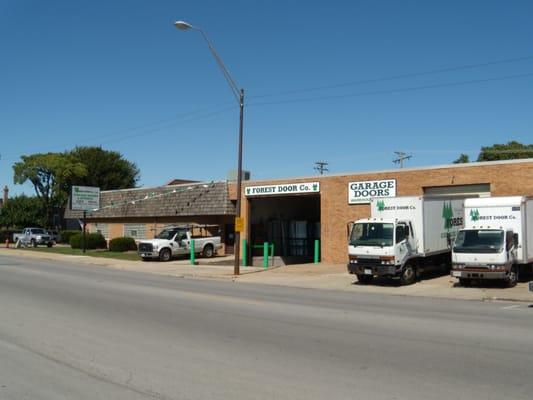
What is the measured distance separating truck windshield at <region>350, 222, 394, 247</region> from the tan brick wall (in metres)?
6.35

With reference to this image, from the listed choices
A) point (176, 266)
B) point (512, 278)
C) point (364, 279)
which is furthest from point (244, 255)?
point (512, 278)

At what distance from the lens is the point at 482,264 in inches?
751

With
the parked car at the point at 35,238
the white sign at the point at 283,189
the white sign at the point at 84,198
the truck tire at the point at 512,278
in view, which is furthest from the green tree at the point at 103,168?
the truck tire at the point at 512,278

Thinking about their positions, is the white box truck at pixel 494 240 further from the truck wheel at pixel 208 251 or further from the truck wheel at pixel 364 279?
the truck wheel at pixel 208 251

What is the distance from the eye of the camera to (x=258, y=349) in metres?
8.68

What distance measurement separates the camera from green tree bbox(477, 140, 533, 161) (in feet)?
188

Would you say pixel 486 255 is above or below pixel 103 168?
below

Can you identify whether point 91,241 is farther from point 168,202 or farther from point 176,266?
point 176,266

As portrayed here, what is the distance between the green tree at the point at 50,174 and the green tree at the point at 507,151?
4527 cm

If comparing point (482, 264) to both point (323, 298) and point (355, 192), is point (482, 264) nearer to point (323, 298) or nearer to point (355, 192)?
point (323, 298)

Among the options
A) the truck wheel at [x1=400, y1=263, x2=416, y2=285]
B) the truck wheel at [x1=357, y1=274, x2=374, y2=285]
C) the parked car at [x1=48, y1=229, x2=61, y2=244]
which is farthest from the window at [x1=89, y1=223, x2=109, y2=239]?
the truck wheel at [x1=400, y1=263, x2=416, y2=285]

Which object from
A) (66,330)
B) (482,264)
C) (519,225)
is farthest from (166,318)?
(519,225)

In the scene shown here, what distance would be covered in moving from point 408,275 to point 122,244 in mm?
27270

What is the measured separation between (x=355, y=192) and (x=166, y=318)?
753 inches
